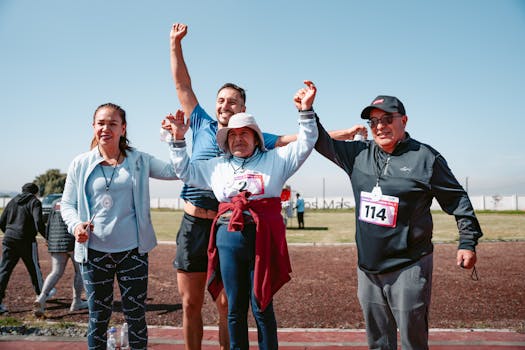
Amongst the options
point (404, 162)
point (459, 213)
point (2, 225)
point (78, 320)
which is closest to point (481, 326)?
point (459, 213)

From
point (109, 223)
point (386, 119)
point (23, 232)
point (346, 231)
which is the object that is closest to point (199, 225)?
point (109, 223)

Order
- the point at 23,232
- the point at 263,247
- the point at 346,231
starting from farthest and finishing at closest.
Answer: the point at 346,231 < the point at 23,232 < the point at 263,247

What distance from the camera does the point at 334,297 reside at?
658 centimetres

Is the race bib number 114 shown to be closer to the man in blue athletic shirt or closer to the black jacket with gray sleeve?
the black jacket with gray sleeve

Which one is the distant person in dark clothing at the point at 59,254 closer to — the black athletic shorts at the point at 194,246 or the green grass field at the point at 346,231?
the black athletic shorts at the point at 194,246

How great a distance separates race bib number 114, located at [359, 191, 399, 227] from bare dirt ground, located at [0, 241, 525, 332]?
2.68m

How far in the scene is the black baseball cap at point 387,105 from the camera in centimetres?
286

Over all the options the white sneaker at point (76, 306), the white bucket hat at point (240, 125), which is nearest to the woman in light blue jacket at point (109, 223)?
the white bucket hat at point (240, 125)

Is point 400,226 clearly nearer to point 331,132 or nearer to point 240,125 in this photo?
point 331,132

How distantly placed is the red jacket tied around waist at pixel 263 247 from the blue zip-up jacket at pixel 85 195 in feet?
1.88

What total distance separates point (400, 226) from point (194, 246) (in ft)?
4.98

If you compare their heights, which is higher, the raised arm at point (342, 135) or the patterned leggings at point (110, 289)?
the raised arm at point (342, 135)

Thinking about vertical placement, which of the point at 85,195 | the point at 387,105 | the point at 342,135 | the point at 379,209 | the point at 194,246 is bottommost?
the point at 194,246

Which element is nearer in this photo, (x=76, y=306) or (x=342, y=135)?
(x=342, y=135)
